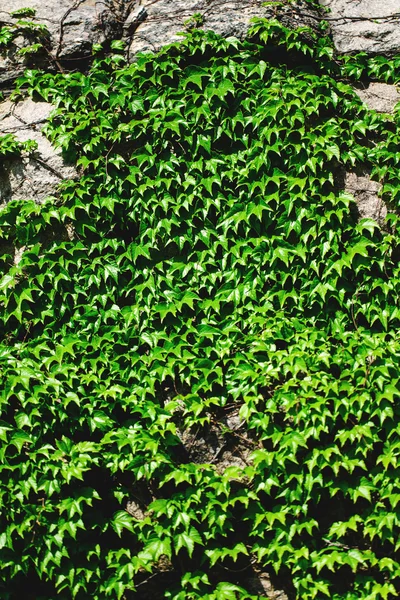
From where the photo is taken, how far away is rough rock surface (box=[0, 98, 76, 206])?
454 centimetres

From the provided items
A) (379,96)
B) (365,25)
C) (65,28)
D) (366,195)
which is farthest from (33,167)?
(365,25)

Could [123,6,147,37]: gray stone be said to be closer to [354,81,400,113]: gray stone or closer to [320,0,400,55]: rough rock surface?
[320,0,400,55]: rough rock surface

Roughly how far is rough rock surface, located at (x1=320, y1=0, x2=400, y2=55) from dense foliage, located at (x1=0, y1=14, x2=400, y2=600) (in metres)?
0.27

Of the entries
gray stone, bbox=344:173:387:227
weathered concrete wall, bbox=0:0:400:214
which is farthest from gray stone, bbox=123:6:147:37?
gray stone, bbox=344:173:387:227

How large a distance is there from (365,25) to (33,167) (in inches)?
123

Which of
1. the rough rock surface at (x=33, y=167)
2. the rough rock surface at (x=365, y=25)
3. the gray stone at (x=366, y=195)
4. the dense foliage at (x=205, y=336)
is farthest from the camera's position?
the rough rock surface at (x=365, y=25)

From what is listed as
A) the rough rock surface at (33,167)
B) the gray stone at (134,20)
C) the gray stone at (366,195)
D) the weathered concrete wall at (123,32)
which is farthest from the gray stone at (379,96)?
the rough rock surface at (33,167)

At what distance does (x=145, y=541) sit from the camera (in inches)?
139

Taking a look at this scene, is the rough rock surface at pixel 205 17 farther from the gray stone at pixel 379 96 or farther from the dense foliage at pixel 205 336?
the gray stone at pixel 379 96

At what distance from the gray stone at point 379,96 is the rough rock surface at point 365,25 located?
14.1 inches

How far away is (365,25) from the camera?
16.3 ft

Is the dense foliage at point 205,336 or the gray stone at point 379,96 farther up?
the gray stone at point 379,96

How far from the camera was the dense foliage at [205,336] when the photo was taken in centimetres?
354

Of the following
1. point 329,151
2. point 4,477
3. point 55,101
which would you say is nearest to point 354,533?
point 4,477
